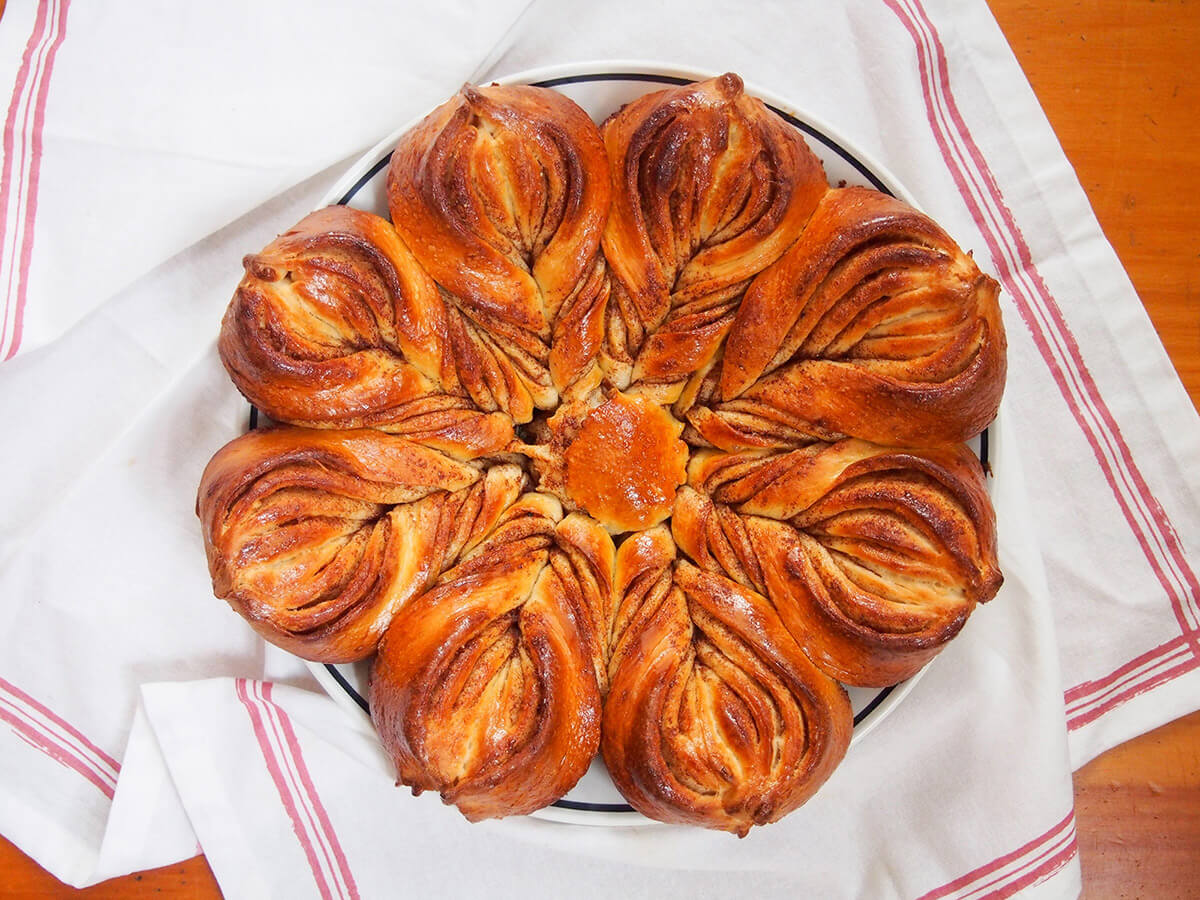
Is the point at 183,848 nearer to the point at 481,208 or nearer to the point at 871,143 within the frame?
the point at 481,208

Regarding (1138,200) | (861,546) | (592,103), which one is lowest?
(861,546)

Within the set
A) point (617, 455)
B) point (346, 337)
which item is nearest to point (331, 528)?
point (346, 337)

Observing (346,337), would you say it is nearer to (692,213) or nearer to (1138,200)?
(692,213)

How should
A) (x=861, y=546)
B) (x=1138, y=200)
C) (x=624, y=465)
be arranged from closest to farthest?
(x=861, y=546) → (x=624, y=465) → (x=1138, y=200)

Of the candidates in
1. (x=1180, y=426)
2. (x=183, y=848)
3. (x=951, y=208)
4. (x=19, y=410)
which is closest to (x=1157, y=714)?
(x=1180, y=426)

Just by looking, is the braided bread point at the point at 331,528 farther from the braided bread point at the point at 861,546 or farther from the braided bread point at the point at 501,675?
the braided bread point at the point at 861,546

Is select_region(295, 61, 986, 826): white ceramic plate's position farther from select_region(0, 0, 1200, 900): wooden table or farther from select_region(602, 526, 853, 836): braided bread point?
select_region(0, 0, 1200, 900): wooden table

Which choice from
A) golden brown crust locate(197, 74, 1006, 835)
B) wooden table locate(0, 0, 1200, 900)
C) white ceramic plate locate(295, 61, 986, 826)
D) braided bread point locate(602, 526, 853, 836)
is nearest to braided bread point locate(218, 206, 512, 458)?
golden brown crust locate(197, 74, 1006, 835)
